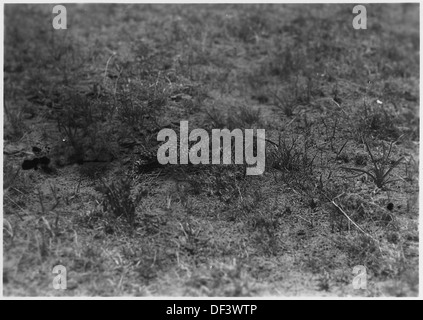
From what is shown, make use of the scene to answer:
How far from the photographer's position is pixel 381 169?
532 centimetres

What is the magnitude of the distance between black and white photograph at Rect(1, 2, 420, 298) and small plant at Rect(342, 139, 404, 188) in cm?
2

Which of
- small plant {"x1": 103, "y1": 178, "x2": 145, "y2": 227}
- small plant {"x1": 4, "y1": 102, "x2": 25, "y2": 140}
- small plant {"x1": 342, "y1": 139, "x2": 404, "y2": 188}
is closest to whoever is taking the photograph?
small plant {"x1": 103, "y1": 178, "x2": 145, "y2": 227}

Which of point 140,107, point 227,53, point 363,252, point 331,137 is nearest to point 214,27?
point 227,53

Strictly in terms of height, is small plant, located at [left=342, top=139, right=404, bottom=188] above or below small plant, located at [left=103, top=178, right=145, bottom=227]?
above

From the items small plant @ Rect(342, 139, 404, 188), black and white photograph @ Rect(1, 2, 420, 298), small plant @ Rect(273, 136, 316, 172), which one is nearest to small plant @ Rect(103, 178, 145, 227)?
black and white photograph @ Rect(1, 2, 420, 298)

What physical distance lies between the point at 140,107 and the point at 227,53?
1.78m

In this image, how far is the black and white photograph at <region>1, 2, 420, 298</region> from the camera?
180 inches

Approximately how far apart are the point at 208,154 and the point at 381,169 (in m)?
1.72

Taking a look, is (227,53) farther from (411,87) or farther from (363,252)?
(363,252)

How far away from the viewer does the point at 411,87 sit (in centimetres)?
687

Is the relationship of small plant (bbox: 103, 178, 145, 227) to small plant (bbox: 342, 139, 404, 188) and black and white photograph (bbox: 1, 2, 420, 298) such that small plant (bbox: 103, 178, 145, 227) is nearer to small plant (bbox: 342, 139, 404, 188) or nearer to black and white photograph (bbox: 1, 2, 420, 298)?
black and white photograph (bbox: 1, 2, 420, 298)

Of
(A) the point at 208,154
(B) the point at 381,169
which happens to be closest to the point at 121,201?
(A) the point at 208,154

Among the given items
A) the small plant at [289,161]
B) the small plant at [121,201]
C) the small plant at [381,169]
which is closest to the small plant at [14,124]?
the small plant at [121,201]

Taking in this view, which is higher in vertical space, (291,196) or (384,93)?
(384,93)
